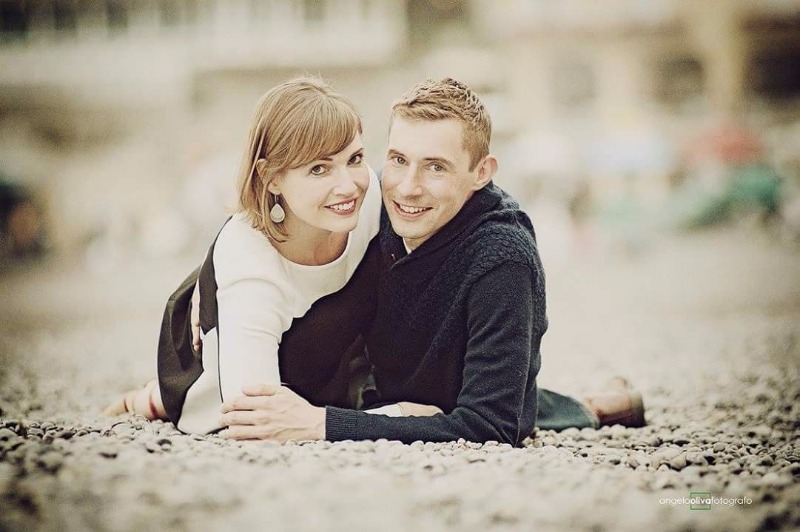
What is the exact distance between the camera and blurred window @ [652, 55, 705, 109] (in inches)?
710

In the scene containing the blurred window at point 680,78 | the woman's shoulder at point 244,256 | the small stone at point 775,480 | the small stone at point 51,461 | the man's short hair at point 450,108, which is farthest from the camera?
the blurred window at point 680,78

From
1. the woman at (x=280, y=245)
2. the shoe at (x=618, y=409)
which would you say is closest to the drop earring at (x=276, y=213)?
the woman at (x=280, y=245)

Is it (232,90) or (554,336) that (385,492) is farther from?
(232,90)

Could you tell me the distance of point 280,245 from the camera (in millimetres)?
3264

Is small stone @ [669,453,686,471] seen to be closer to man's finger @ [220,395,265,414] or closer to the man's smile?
the man's smile

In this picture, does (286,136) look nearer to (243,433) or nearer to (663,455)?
(243,433)

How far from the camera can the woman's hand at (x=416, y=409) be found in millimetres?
3342

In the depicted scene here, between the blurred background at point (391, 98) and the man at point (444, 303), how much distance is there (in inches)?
542

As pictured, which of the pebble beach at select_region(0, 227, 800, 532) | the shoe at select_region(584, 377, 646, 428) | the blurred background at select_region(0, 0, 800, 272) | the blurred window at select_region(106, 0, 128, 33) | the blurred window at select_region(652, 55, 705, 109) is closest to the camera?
the pebble beach at select_region(0, 227, 800, 532)

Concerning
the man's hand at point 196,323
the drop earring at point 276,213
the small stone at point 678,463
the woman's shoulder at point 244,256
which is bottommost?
the small stone at point 678,463

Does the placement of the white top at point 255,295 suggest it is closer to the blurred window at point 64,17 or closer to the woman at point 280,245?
the woman at point 280,245

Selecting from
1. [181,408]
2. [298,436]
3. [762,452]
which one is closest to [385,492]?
[298,436]

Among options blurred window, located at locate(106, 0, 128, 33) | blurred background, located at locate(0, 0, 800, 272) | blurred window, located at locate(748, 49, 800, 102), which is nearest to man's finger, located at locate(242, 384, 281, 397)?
blurred background, located at locate(0, 0, 800, 272)

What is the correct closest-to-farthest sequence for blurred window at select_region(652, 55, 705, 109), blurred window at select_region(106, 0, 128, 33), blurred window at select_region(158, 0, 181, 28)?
blurred window at select_region(652, 55, 705, 109) → blurred window at select_region(158, 0, 181, 28) → blurred window at select_region(106, 0, 128, 33)
